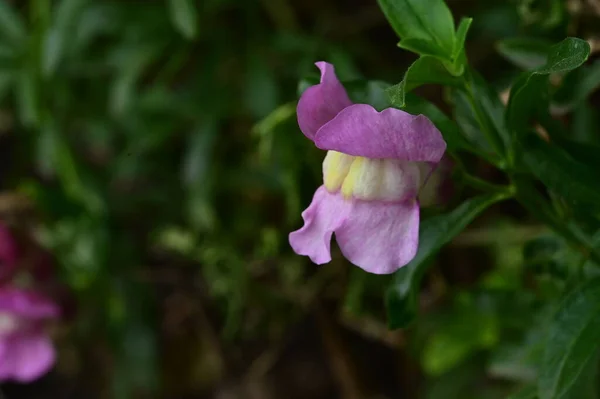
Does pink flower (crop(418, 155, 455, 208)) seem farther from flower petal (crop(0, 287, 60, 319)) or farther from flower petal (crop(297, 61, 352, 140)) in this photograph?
flower petal (crop(0, 287, 60, 319))

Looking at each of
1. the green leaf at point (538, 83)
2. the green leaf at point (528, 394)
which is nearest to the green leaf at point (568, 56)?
the green leaf at point (538, 83)

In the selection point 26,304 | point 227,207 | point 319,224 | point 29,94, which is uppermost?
point 319,224

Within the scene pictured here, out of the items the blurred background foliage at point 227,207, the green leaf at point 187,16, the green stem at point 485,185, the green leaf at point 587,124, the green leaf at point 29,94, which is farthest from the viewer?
the green leaf at point 29,94

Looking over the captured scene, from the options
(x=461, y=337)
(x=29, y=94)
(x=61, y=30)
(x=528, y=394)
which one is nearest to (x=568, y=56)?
(x=528, y=394)

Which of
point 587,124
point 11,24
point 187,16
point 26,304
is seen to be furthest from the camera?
point 11,24

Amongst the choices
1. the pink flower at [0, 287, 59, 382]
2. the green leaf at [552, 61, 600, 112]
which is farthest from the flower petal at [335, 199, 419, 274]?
the pink flower at [0, 287, 59, 382]

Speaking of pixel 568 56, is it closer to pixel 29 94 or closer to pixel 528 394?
pixel 528 394

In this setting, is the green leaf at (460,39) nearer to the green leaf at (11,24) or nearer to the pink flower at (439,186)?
the pink flower at (439,186)
